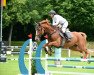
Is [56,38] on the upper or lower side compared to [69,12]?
lower

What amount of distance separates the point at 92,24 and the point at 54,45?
30.5m

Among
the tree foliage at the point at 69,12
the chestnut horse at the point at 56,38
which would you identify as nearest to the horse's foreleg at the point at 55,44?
the chestnut horse at the point at 56,38

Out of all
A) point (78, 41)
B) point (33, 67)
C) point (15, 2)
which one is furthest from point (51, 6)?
point (33, 67)

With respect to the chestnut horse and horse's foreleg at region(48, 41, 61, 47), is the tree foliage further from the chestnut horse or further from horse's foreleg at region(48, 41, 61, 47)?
horse's foreleg at region(48, 41, 61, 47)

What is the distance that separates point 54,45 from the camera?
50.7 feet

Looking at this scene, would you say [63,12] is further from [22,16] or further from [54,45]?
[54,45]

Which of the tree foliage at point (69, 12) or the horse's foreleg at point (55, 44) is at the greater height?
the tree foliage at point (69, 12)

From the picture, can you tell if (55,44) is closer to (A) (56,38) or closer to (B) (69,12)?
(A) (56,38)

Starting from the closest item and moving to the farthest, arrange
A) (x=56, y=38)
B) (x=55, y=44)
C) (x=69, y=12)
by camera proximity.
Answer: (x=55, y=44) < (x=56, y=38) < (x=69, y=12)

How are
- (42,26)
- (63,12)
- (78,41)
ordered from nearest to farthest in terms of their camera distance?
(42,26) < (78,41) < (63,12)

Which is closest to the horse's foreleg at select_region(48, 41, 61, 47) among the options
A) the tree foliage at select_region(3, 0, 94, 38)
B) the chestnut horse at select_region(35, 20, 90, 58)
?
the chestnut horse at select_region(35, 20, 90, 58)

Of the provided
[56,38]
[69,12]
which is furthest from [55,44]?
[69,12]

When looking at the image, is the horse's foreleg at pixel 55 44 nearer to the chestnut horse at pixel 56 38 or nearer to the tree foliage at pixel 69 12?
the chestnut horse at pixel 56 38

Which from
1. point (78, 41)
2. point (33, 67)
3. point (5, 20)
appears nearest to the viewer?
point (33, 67)
